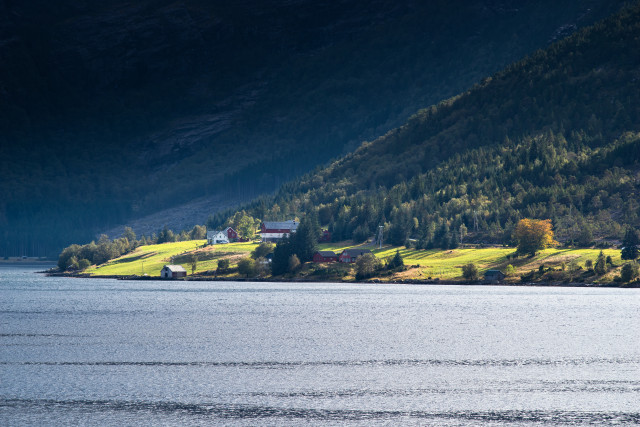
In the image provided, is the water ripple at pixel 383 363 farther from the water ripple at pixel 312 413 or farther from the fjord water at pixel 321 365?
the water ripple at pixel 312 413

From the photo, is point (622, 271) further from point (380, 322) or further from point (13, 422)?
point (13, 422)

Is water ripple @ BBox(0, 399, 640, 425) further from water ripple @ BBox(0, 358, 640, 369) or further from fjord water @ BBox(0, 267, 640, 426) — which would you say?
water ripple @ BBox(0, 358, 640, 369)

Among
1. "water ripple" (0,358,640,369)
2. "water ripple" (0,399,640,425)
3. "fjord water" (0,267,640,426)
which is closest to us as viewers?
"water ripple" (0,399,640,425)

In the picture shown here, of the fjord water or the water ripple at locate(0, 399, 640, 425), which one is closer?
the water ripple at locate(0, 399, 640, 425)

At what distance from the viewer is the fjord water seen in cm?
6631

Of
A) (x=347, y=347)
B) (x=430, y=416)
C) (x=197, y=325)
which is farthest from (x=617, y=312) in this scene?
(x=430, y=416)

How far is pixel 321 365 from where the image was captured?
86.1 m

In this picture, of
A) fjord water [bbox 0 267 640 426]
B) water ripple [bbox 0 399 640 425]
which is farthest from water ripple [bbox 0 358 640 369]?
water ripple [bbox 0 399 640 425]

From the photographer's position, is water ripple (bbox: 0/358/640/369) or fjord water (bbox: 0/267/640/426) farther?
water ripple (bbox: 0/358/640/369)

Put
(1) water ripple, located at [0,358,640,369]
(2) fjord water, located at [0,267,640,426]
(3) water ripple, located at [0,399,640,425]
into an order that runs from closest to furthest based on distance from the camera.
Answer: (3) water ripple, located at [0,399,640,425] < (2) fjord water, located at [0,267,640,426] < (1) water ripple, located at [0,358,640,369]

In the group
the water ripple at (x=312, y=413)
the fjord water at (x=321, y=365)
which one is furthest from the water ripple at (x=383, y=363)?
the water ripple at (x=312, y=413)

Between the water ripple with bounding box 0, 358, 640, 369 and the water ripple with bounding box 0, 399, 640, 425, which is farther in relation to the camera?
the water ripple with bounding box 0, 358, 640, 369

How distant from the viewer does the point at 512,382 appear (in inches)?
3081

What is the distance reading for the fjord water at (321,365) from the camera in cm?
6631
